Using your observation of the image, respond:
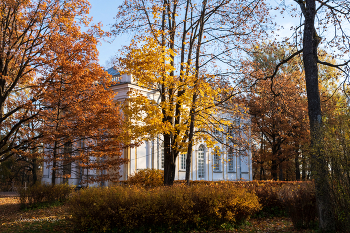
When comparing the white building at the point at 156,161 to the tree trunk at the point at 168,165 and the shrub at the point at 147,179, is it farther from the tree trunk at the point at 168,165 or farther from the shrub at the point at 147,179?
the tree trunk at the point at 168,165

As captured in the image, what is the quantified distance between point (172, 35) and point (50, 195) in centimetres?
986

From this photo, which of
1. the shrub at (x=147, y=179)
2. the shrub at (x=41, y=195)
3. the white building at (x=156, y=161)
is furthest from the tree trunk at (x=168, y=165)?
the shrub at (x=41, y=195)

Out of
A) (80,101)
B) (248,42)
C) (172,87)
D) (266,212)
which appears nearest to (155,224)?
(266,212)

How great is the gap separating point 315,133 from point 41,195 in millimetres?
11944

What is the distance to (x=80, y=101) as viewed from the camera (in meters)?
14.7

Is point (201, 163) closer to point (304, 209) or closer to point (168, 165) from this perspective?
point (168, 165)

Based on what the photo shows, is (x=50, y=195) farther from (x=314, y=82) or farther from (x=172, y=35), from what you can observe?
(x=314, y=82)

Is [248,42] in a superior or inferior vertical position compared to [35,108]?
superior

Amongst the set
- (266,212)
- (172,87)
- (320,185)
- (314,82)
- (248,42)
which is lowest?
(266,212)

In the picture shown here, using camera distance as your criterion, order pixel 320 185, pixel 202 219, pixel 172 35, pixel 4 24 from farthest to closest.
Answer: pixel 172 35, pixel 4 24, pixel 202 219, pixel 320 185

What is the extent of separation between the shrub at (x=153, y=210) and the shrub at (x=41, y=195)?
20.5 feet

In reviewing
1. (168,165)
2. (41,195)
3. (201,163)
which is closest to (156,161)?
(201,163)

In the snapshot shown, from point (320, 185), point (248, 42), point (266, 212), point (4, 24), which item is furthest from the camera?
point (248, 42)

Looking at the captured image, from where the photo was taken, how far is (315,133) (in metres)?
7.12
